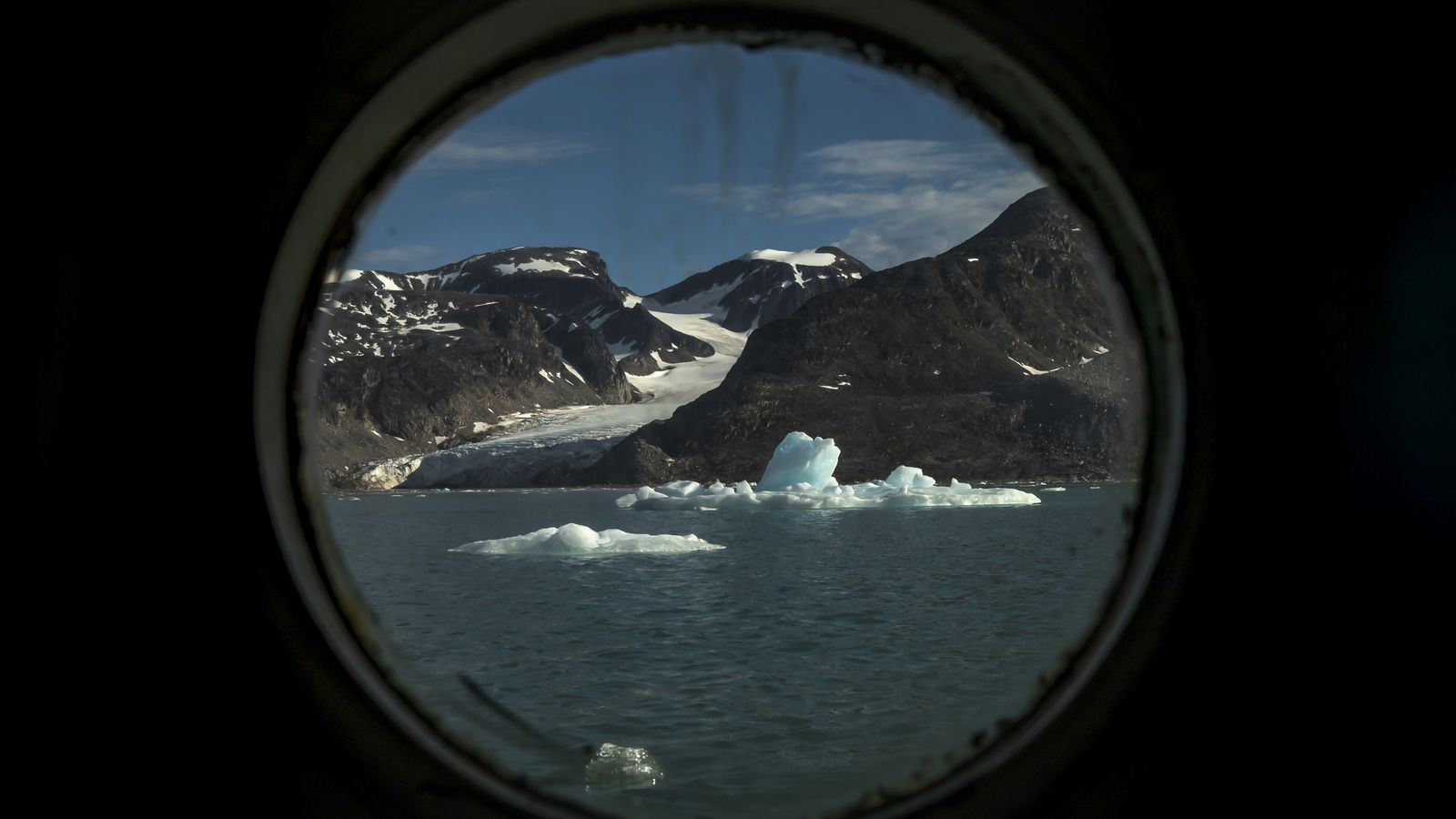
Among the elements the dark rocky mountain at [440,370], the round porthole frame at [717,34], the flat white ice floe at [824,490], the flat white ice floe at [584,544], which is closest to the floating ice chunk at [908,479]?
the flat white ice floe at [824,490]

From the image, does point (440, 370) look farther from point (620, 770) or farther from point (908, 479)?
point (620, 770)

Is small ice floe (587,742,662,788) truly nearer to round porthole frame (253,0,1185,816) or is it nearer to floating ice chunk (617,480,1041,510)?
round porthole frame (253,0,1185,816)

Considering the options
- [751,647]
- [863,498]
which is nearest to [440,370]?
[863,498]

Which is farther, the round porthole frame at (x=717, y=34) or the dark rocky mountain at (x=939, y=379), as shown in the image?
the dark rocky mountain at (x=939, y=379)

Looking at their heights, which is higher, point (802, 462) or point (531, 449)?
point (531, 449)

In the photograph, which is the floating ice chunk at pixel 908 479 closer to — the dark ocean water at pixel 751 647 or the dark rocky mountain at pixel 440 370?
the dark ocean water at pixel 751 647

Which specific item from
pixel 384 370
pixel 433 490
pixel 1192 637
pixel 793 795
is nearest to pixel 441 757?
pixel 1192 637
